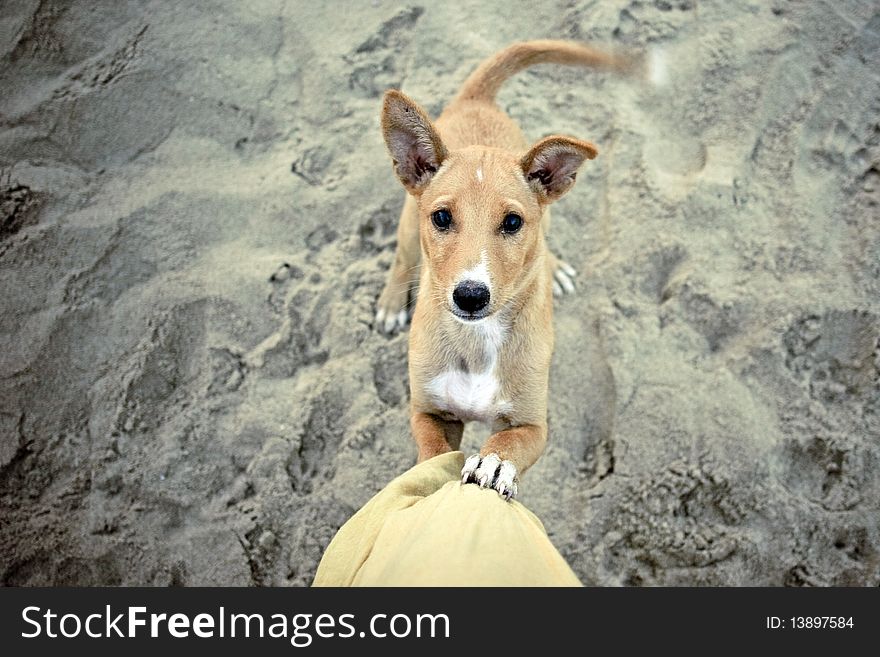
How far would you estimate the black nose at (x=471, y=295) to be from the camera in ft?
8.07

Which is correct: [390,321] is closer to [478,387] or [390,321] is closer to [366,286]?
[366,286]

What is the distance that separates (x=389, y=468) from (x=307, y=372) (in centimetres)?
69

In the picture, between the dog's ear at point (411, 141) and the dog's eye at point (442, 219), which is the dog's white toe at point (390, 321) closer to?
the dog's ear at point (411, 141)

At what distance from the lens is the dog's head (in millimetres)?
2531

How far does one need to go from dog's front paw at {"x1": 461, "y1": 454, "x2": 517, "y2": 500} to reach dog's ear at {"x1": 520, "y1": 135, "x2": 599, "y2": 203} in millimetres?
1112

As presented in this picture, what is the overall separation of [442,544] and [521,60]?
274cm

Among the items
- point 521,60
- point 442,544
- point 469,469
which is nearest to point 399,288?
point 521,60

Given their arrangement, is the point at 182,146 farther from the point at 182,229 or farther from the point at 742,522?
the point at 742,522

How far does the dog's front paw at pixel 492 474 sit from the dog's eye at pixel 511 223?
86 centimetres

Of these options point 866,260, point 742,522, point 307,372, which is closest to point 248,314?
point 307,372

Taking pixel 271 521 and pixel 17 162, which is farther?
pixel 17 162

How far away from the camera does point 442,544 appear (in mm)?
1965

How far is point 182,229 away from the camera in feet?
13.0

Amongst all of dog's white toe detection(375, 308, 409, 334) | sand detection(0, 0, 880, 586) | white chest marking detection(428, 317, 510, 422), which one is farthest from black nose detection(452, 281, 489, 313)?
dog's white toe detection(375, 308, 409, 334)
